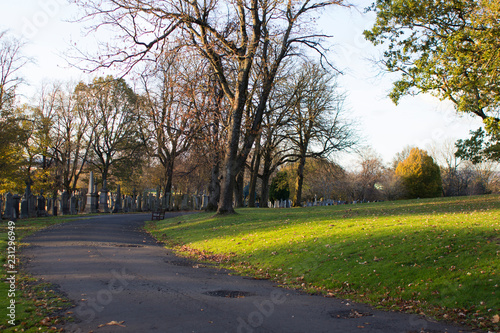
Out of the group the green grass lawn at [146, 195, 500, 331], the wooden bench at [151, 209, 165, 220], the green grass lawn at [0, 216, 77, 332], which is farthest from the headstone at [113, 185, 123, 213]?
the green grass lawn at [0, 216, 77, 332]

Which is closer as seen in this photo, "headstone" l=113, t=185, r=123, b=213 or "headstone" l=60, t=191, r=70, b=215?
"headstone" l=60, t=191, r=70, b=215

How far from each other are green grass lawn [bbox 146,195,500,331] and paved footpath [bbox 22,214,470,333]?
0.77 m

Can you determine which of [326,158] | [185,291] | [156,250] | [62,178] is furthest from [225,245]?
[62,178]

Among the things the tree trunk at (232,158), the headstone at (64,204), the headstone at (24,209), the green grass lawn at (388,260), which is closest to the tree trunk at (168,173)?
the headstone at (64,204)

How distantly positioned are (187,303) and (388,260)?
518 centimetres

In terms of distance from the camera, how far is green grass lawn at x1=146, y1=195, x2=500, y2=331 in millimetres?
7216

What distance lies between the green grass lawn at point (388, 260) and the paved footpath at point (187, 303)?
2.54ft

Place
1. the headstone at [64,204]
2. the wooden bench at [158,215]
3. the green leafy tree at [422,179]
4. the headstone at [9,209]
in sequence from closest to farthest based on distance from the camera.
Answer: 1. the headstone at [9,209]
2. the wooden bench at [158,215]
3. the headstone at [64,204]
4. the green leafy tree at [422,179]

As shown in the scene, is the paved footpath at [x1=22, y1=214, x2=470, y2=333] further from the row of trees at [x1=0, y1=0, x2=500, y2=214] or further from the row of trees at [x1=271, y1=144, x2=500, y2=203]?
the row of trees at [x1=271, y1=144, x2=500, y2=203]

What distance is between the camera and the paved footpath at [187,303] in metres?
5.92

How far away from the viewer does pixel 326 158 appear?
35281 mm

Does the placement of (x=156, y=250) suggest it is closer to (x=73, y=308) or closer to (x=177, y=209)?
(x=73, y=308)

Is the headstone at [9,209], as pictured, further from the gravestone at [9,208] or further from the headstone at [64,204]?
the headstone at [64,204]

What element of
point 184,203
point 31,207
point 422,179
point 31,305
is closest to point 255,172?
point 31,207
